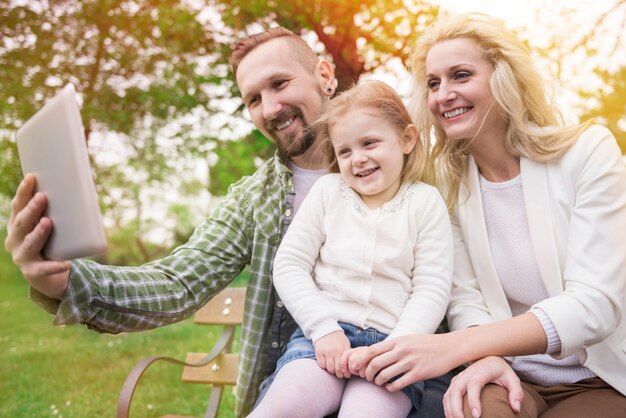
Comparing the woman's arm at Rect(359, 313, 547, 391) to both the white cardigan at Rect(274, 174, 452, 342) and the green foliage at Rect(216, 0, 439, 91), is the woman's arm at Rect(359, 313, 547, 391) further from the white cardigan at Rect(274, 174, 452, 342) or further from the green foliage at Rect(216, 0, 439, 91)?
the green foliage at Rect(216, 0, 439, 91)

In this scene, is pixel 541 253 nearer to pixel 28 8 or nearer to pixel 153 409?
pixel 153 409

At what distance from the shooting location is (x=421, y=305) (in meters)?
1.90

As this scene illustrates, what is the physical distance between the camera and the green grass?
16.2ft

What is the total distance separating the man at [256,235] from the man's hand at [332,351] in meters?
0.39

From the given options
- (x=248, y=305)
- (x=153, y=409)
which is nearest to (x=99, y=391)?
(x=153, y=409)

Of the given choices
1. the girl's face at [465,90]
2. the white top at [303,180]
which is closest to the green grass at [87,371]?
the white top at [303,180]

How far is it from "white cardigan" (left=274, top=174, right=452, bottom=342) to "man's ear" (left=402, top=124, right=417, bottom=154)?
14 centimetres

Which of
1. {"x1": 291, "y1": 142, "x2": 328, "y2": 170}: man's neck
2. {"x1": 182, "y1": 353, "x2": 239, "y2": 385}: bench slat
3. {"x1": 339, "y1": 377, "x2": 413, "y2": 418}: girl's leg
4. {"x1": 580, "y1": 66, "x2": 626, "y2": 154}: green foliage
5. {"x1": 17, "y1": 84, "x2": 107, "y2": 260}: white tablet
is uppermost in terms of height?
{"x1": 580, "y1": 66, "x2": 626, "y2": 154}: green foliage

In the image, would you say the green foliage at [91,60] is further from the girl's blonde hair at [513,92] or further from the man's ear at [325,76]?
the girl's blonde hair at [513,92]

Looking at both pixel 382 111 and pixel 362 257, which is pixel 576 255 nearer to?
pixel 362 257

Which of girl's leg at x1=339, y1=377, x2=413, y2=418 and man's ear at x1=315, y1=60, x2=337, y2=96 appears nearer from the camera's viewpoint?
girl's leg at x1=339, y1=377, x2=413, y2=418

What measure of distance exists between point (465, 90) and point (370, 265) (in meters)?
0.65

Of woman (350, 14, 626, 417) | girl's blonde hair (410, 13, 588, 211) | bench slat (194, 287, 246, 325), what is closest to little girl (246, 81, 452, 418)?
woman (350, 14, 626, 417)

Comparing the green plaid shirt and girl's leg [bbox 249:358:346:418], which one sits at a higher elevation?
the green plaid shirt
